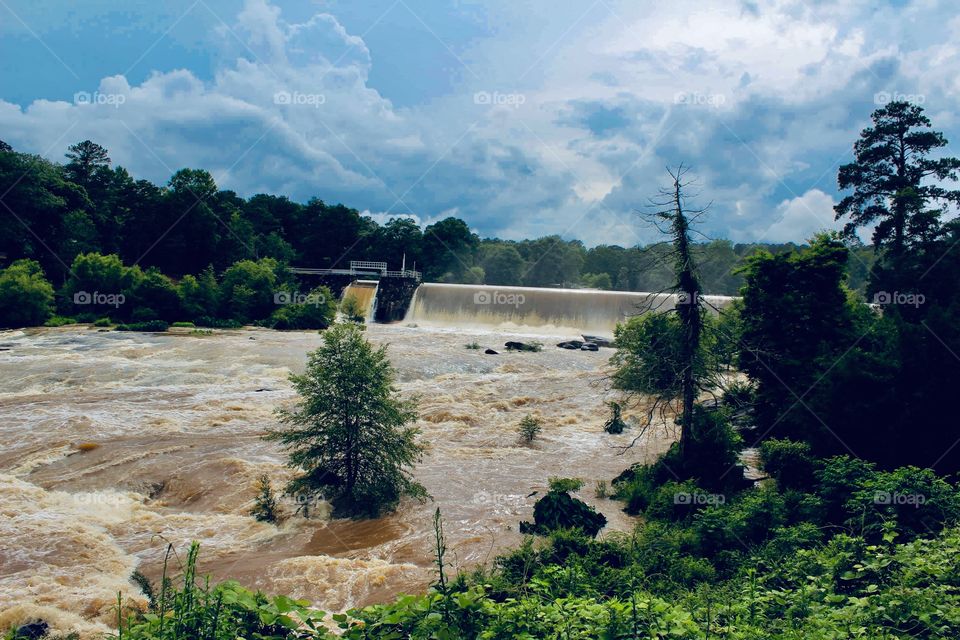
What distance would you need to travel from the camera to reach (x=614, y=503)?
1449 centimetres

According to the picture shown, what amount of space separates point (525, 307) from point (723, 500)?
134ft

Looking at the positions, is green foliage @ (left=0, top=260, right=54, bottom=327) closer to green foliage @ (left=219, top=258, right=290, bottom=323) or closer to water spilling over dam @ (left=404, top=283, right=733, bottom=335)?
green foliage @ (left=219, top=258, right=290, bottom=323)

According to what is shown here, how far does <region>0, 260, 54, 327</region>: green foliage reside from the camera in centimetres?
4553

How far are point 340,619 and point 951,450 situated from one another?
12.2m

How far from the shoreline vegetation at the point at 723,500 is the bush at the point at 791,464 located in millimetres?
52

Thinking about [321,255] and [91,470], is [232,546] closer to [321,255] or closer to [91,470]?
[91,470]

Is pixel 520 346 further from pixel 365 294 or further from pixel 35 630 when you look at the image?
pixel 35 630

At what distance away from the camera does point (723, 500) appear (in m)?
12.9

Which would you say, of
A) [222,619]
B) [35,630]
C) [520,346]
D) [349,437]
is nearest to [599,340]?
[520,346]

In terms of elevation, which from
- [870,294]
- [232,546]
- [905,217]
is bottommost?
[232,546]

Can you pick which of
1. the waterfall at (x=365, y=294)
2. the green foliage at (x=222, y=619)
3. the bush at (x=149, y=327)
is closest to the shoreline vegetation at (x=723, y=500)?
the green foliage at (x=222, y=619)

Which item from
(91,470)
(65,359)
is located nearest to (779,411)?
(91,470)
